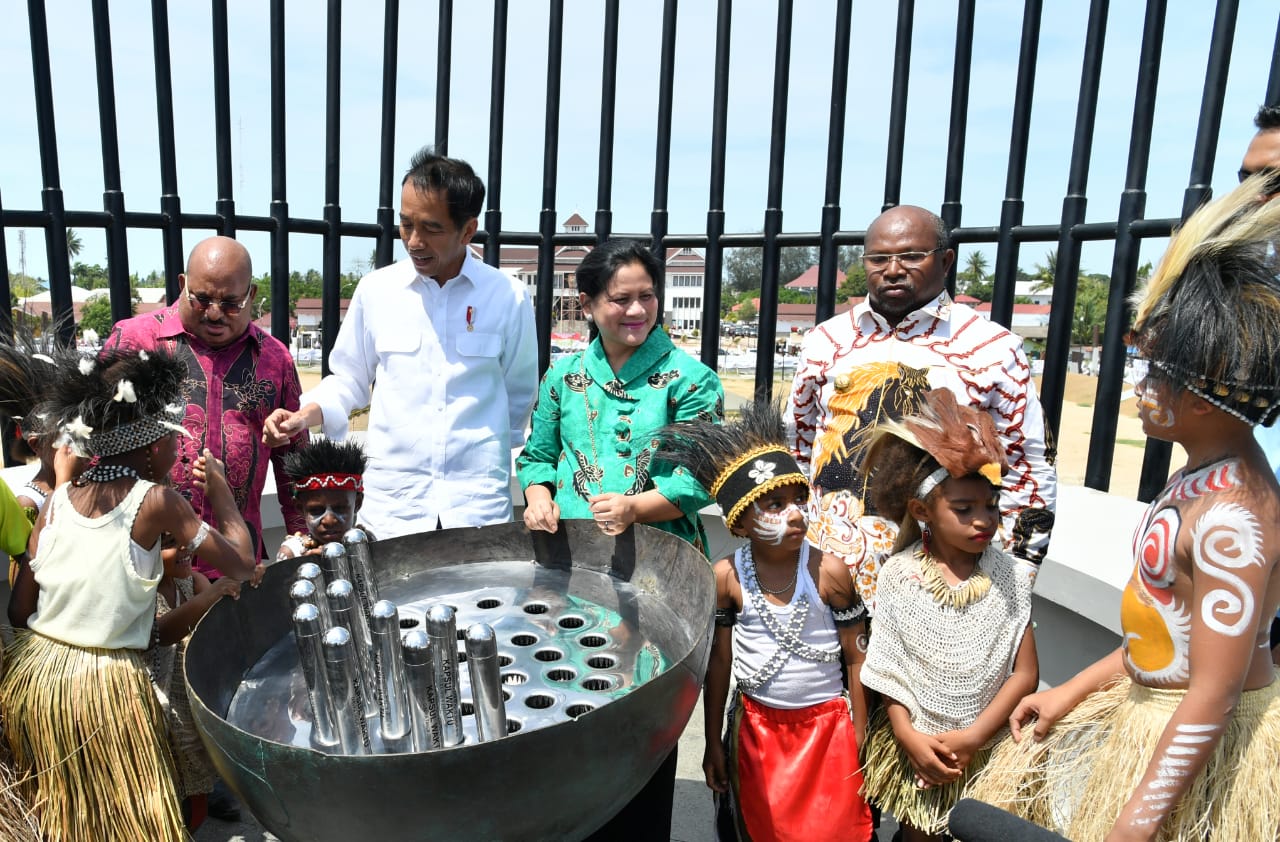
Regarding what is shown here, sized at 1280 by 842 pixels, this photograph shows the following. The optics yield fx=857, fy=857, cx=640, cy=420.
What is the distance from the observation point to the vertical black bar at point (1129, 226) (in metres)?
2.86

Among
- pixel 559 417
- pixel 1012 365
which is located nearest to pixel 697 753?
pixel 559 417

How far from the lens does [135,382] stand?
202cm

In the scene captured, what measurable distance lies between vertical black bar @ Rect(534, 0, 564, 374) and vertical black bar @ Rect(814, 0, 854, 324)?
111cm

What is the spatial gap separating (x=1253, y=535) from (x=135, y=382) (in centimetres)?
228

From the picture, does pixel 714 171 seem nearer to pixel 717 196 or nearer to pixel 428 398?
pixel 717 196

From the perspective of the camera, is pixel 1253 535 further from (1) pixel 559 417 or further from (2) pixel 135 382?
(2) pixel 135 382

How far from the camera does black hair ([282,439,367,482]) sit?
249cm

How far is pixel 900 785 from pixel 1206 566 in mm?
951

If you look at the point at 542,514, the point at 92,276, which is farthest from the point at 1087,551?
the point at 92,276

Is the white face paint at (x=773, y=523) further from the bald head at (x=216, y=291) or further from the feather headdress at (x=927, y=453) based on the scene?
the bald head at (x=216, y=291)

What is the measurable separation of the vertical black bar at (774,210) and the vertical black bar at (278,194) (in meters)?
1.91

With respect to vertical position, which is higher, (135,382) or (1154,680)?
(135,382)

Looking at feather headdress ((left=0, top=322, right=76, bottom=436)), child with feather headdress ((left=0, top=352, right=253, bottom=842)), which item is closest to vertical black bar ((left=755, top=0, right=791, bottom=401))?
child with feather headdress ((left=0, top=352, right=253, bottom=842))

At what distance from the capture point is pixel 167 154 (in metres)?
3.20
